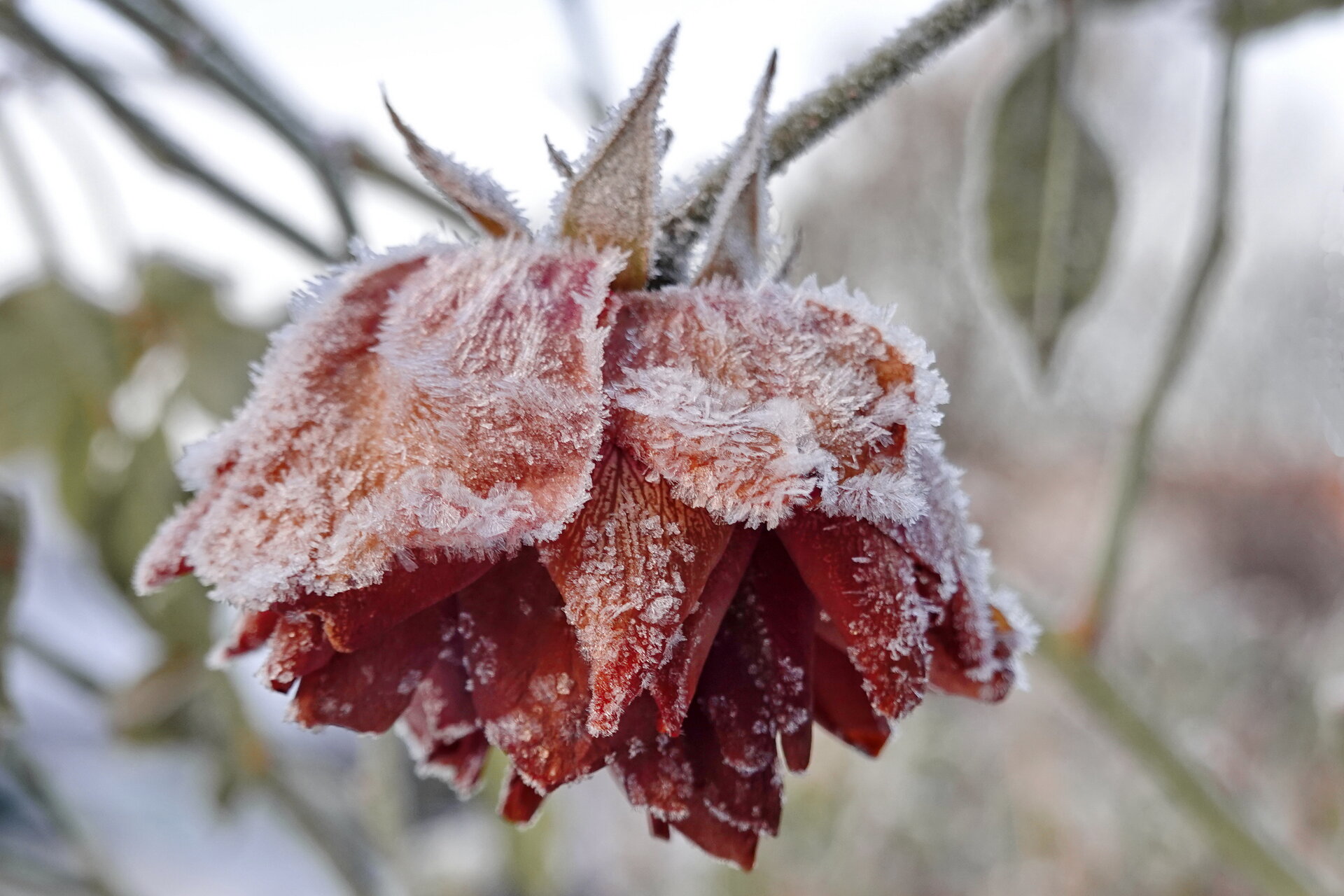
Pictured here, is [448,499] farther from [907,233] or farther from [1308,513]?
[907,233]

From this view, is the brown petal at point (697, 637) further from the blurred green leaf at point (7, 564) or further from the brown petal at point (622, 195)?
the blurred green leaf at point (7, 564)

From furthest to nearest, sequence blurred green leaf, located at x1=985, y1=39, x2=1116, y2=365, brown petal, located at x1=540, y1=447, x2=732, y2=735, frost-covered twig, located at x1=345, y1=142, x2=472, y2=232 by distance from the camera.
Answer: frost-covered twig, located at x1=345, y1=142, x2=472, y2=232 → blurred green leaf, located at x1=985, y1=39, x2=1116, y2=365 → brown petal, located at x1=540, y1=447, x2=732, y2=735

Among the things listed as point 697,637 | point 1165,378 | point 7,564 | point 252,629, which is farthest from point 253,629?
point 1165,378

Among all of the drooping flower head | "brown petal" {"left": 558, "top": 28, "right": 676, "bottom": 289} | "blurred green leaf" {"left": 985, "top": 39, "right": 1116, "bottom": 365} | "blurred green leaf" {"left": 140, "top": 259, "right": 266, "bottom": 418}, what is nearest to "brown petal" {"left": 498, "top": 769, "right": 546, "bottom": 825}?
the drooping flower head

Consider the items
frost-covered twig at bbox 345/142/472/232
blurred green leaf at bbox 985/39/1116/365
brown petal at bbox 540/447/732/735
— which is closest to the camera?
brown petal at bbox 540/447/732/735

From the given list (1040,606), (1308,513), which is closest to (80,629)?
(1040,606)

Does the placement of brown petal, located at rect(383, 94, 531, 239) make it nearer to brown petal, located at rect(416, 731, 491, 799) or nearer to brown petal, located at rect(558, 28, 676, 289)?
brown petal, located at rect(558, 28, 676, 289)

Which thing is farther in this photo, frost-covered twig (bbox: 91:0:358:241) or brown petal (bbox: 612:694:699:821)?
frost-covered twig (bbox: 91:0:358:241)

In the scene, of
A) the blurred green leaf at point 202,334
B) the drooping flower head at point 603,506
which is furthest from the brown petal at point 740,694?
the blurred green leaf at point 202,334
